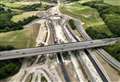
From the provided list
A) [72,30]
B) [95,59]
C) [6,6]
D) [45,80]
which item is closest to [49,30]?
[72,30]

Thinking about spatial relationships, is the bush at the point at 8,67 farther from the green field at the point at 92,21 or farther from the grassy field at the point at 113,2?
the grassy field at the point at 113,2

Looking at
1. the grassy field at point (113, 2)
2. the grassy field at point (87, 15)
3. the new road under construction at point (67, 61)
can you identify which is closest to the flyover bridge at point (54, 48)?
the new road under construction at point (67, 61)

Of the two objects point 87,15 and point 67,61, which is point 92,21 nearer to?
point 87,15

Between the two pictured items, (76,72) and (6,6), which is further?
(6,6)

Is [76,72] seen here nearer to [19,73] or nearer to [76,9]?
[19,73]

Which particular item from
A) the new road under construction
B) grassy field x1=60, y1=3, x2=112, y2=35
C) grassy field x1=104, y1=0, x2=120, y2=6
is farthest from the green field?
grassy field x1=104, y1=0, x2=120, y2=6

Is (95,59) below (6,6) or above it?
above

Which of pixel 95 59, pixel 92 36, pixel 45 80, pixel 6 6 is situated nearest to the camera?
pixel 45 80
